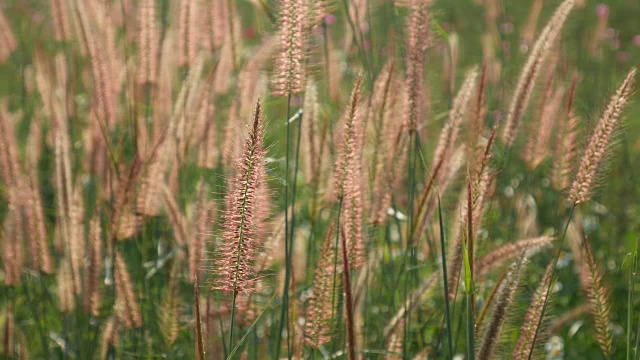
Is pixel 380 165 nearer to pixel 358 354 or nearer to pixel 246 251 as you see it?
pixel 358 354

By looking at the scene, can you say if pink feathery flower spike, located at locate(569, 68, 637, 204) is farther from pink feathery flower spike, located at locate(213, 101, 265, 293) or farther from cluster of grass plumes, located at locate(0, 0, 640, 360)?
pink feathery flower spike, located at locate(213, 101, 265, 293)

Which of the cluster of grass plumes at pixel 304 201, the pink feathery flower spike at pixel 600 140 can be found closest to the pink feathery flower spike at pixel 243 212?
the cluster of grass plumes at pixel 304 201

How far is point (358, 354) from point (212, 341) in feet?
1.24

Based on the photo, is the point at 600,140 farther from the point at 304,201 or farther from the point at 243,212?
the point at 304,201

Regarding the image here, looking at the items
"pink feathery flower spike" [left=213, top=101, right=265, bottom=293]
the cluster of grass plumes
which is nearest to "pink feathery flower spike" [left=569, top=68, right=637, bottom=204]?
the cluster of grass plumes

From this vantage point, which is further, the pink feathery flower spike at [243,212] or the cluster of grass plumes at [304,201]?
the cluster of grass plumes at [304,201]

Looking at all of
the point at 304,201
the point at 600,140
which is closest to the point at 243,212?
the point at 600,140

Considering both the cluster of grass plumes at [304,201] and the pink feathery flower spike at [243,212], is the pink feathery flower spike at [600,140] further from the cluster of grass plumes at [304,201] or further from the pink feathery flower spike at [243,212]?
the pink feathery flower spike at [243,212]

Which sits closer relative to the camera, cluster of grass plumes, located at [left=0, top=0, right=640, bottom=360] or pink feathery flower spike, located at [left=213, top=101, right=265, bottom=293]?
pink feathery flower spike, located at [left=213, top=101, right=265, bottom=293]

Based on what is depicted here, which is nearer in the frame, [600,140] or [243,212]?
[243,212]

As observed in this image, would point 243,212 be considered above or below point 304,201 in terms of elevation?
above

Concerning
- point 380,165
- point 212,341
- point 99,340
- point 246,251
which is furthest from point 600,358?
point 246,251

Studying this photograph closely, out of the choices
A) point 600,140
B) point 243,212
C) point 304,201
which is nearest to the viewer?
point 243,212

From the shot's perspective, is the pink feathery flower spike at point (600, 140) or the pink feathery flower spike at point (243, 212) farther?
the pink feathery flower spike at point (600, 140)
